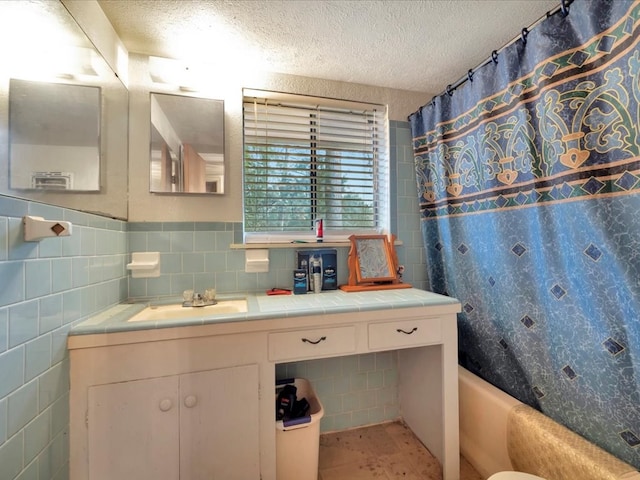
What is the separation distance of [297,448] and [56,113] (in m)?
1.62

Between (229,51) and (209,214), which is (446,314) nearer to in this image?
(209,214)

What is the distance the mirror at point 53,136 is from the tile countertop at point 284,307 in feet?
1.71

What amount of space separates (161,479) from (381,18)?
2159 mm

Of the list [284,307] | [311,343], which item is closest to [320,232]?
[284,307]

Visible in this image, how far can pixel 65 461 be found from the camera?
94 centimetres

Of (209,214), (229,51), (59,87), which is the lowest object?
(209,214)

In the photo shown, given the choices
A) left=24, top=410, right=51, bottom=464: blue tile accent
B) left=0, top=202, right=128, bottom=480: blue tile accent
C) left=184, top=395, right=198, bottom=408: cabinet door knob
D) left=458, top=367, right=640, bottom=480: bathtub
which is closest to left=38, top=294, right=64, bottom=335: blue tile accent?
left=0, top=202, right=128, bottom=480: blue tile accent

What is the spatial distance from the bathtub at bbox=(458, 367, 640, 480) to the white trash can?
82cm

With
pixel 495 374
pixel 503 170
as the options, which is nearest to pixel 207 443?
pixel 495 374

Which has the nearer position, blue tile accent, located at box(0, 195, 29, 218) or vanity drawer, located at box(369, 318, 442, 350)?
blue tile accent, located at box(0, 195, 29, 218)

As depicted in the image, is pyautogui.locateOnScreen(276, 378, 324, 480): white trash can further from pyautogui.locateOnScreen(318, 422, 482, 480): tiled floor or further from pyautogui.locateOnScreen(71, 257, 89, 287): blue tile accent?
pyautogui.locateOnScreen(71, 257, 89, 287): blue tile accent

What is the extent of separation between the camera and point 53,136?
2.97 ft

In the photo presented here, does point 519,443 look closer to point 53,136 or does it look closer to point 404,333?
point 404,333

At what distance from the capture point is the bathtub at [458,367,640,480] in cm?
92
